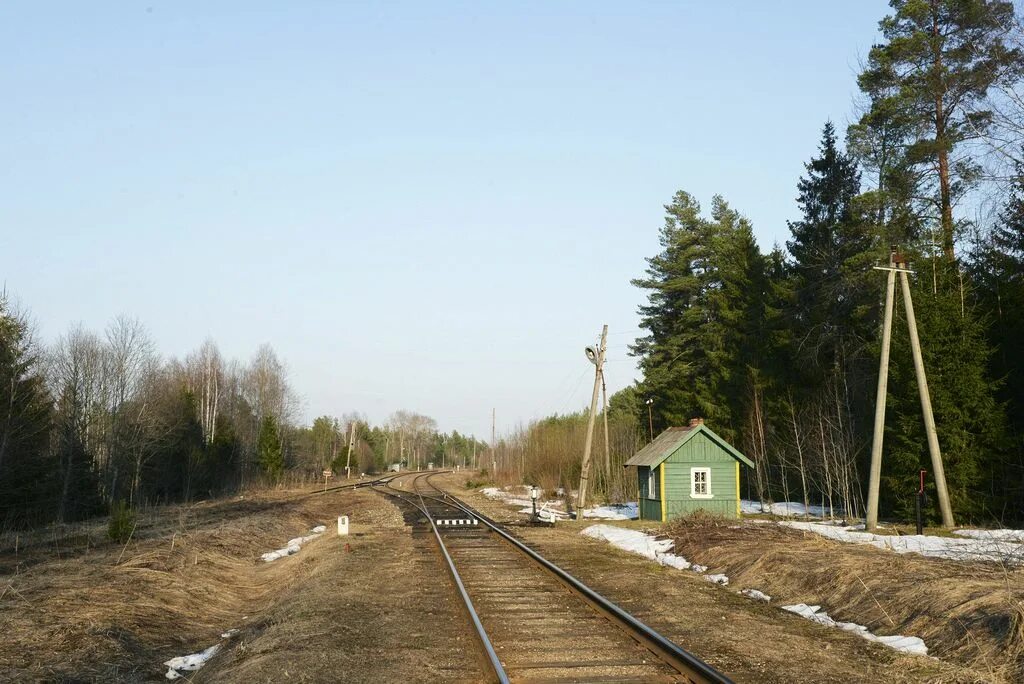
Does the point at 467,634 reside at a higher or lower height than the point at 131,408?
lower

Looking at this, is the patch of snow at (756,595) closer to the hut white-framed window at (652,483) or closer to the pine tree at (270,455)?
the hut white-framed window at (652,483)

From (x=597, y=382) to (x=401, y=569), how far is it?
17.0 meters

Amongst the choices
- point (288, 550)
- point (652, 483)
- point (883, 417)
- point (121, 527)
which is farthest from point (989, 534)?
point (121, 527)

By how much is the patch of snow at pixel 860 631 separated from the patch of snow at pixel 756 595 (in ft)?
2.36

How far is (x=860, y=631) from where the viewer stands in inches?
391

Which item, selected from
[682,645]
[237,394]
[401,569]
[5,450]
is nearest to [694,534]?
[401,569]

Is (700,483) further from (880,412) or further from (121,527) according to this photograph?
(121,527)

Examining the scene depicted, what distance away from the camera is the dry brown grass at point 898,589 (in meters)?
8.31

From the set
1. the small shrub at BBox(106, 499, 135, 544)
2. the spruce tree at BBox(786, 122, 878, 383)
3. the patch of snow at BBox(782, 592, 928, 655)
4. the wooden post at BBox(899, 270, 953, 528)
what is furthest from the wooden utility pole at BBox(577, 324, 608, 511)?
the patch of snow at BBox(782, 592, 928, 655)

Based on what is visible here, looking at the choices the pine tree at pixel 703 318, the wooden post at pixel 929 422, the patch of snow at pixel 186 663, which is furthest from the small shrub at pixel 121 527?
the pine tree at pixel 703 318

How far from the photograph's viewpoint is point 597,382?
32.1 m

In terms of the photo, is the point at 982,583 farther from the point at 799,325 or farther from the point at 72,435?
the point at 72,435

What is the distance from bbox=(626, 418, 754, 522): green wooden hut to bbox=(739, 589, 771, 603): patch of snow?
1383cm

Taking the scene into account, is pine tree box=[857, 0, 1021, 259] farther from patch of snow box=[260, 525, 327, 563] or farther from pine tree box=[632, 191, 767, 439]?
patch of snow box=[260, 525, 327, 563]
